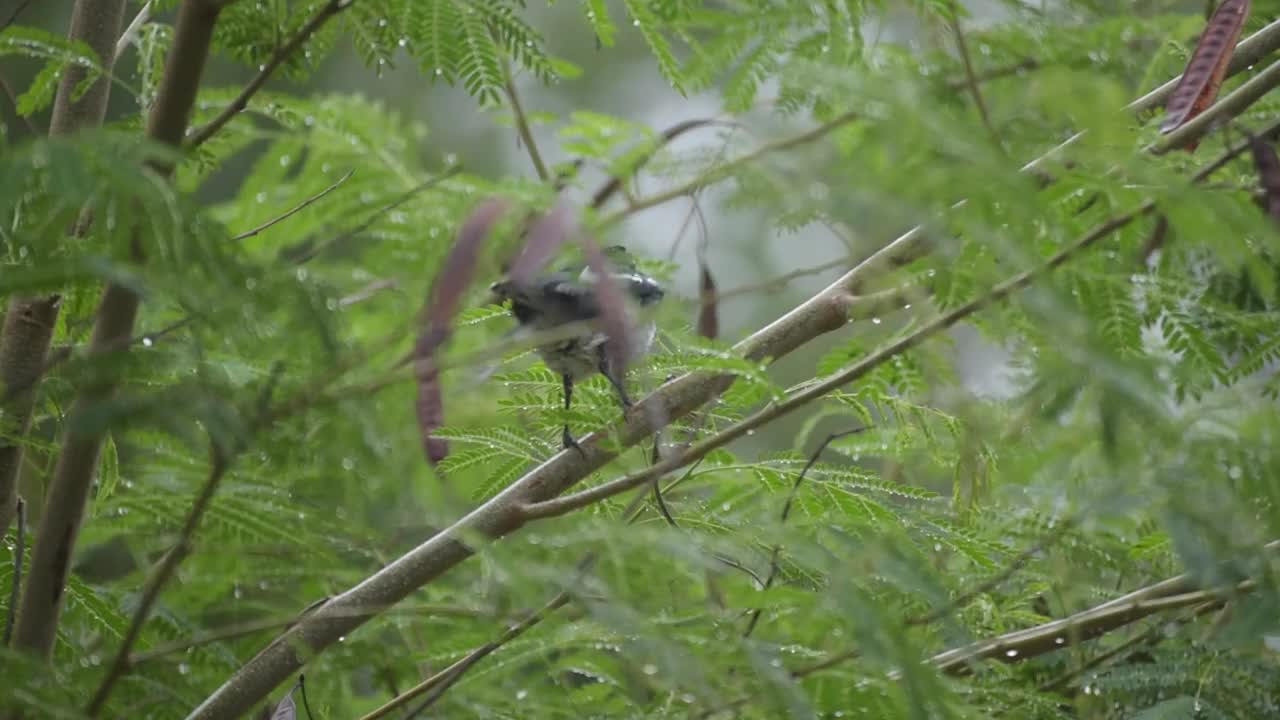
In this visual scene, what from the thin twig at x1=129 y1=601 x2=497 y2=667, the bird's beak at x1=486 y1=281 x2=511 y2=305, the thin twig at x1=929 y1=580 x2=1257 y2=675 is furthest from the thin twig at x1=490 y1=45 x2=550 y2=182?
the thin twig at x1=929 y1=580 x2=1257 y2=675

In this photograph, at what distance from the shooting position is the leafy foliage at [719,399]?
4.94ft

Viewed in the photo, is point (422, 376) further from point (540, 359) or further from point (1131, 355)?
point (540, 359)

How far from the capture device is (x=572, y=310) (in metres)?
2.70

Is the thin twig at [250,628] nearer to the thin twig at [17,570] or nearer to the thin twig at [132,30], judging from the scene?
the thin twig at [17,570]

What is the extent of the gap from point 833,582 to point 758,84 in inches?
56.6

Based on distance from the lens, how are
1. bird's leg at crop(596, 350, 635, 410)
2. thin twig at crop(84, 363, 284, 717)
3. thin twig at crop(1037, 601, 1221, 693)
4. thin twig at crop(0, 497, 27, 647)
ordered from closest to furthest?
thin twig at crop(84, 363, 284, 717)
thin twig at crop(0, 497, 27, 647)
bird's leg at crop(596, 350, 635, 410)
thin twig at crop(1037, 601, 1221, 693)

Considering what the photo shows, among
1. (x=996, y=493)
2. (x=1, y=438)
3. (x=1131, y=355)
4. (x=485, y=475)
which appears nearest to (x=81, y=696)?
(x=1, y=438)

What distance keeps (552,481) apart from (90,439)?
0.84 m

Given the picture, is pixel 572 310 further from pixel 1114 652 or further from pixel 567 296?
pixel 1114 652

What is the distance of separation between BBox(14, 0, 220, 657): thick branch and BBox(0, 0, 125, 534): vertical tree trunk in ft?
0.93

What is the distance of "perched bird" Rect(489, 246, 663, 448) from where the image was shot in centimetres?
245

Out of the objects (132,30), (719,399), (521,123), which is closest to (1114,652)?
(719,399)

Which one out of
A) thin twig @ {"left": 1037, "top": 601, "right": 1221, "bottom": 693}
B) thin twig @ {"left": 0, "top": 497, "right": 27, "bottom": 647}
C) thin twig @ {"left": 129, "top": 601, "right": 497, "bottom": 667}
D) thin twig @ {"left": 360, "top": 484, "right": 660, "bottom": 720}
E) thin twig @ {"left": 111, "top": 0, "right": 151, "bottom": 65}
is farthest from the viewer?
thin twig @ {"left": 1037, "top": 601, "right": 1221, "bottom": 693}

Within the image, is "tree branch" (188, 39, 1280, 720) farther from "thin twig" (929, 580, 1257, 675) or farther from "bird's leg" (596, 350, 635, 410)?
"thin twig" (929, 580, 1257, 675)
